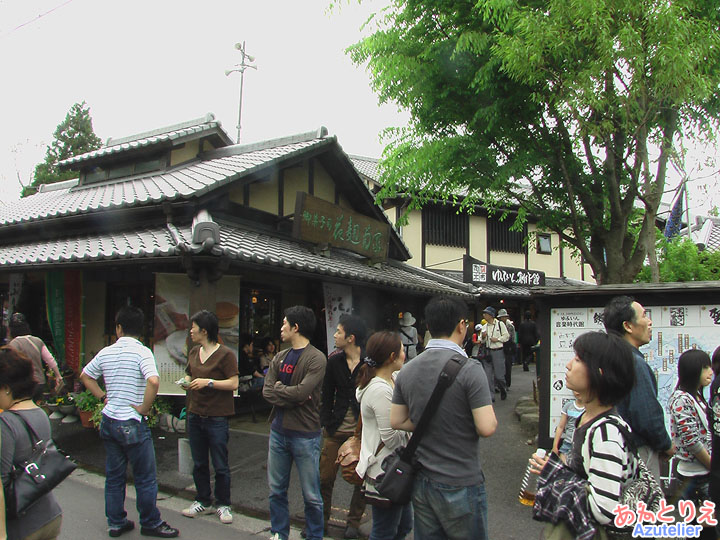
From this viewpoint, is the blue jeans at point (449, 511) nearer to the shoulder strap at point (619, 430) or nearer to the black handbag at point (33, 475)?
the shoulder strap at point (619, 430)

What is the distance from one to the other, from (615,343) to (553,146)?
25.3ft

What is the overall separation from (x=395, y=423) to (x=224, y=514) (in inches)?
115

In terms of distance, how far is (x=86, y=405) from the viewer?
8.34 metres

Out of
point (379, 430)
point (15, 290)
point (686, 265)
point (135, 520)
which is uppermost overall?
point (686, 265)

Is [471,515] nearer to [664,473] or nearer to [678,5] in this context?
[664,473]

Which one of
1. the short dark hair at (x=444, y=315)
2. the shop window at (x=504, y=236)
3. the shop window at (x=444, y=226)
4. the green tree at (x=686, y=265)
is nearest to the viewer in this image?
the short dark hair at (x=444, y=315)

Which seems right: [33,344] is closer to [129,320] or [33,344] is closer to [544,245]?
[129,320]

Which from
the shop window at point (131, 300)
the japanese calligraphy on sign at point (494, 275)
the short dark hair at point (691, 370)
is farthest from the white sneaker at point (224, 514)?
the japanese calligraphy on sign at point (494, 275)

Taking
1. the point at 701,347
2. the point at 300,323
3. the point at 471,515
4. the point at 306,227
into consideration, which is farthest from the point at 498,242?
the point at 471,515

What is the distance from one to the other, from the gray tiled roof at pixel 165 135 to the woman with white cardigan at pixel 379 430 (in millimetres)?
8455

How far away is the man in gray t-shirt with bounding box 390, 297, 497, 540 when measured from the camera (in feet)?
8.93

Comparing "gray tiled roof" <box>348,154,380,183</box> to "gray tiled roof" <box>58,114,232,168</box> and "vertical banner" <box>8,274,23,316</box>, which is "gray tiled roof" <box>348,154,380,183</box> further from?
"vertical banner" <box>8,274,23,316</box>

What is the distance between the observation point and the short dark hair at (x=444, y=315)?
2965mm

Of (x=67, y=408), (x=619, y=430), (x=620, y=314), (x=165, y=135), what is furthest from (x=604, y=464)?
(x=165, y=135)
